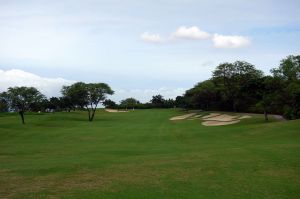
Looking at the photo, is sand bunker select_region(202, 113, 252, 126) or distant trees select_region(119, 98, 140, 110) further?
distant trees select_region(119, 98, 140, 110)

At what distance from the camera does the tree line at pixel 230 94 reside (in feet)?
183

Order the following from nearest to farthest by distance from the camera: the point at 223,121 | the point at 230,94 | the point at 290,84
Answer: the point at 290,84 < the point at 223,121 < the point at 230,94

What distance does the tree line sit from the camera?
5588 centimetres

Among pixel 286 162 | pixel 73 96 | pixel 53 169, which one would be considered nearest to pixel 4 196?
pixel 53 169

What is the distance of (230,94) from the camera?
290ft

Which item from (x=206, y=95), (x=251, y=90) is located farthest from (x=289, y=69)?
(x=206, y=95)

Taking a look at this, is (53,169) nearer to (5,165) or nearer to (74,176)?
(74,176)

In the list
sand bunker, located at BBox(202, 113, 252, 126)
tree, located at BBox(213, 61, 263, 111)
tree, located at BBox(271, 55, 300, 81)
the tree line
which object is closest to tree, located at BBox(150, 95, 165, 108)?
the tree line

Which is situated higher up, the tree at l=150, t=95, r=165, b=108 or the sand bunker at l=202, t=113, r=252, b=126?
the tree at l=150, t=95, r=165, b=108

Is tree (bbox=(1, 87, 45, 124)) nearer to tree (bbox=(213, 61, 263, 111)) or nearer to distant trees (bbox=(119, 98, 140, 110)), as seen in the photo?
tree (bbox=(213, 61, 263, 111))

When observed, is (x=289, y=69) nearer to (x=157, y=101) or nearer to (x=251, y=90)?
(x=251, y=90)

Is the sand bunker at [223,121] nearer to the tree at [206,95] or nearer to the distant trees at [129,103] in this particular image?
the tree at [206,95]

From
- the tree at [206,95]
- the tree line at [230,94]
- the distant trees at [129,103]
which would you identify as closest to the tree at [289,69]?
the tree line at [230,94]

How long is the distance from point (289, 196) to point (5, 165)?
1384cm
